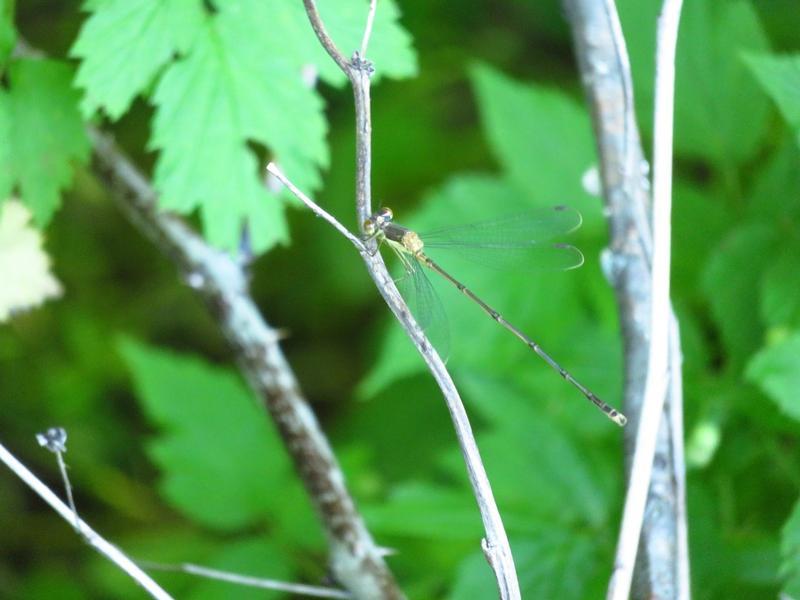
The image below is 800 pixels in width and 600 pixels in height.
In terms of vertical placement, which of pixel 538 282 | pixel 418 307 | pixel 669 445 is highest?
pixel 538 282

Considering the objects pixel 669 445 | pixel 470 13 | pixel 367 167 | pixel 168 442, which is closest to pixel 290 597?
pixel 168 442

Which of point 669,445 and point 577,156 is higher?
point 577,156

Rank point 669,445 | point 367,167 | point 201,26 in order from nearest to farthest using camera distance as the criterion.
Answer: point 367,167 → point 669,445 → point 201,26

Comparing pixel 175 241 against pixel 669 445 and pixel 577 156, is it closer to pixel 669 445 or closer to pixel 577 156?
pixel 669 445

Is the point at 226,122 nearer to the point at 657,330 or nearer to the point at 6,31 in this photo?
the point at 6,31

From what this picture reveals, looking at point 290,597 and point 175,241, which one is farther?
point 290,597

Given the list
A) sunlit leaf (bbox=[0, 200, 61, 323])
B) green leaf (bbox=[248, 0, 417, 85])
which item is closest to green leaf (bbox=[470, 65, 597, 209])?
green leaf (bbox=[248, 0, 417, 85])
